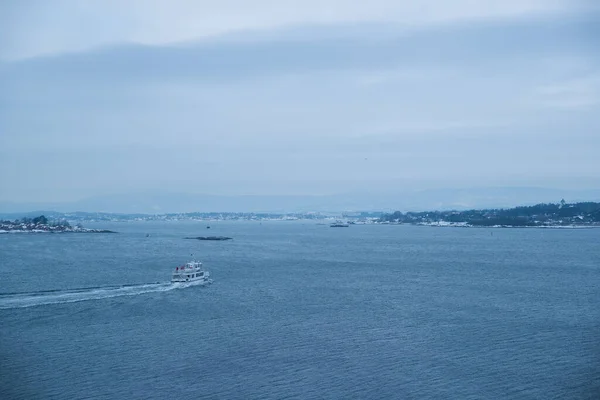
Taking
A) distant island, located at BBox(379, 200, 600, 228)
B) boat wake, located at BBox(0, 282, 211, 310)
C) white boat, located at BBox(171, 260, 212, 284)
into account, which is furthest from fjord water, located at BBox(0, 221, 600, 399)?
distant island, located at BBox(379, 200, 600, 228)

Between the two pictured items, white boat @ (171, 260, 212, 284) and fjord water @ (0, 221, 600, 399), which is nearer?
fjord water @ (0, 221, 600, 399)

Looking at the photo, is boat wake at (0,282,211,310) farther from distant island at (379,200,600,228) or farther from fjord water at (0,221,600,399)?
distant island at (379,200,600,228)

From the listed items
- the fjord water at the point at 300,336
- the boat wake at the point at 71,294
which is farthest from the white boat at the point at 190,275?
the boat wake at the point at 71,294

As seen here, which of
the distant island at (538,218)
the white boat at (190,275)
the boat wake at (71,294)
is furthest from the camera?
the distant island at (538,218)

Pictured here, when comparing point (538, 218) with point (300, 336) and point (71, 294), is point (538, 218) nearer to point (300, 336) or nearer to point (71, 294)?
point (71, 294)

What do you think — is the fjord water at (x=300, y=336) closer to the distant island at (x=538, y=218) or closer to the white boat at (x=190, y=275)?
the white boat at (x=190, y=275)

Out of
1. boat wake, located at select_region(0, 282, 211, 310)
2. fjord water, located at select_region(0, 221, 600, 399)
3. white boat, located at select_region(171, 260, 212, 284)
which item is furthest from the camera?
white boat, located at select_region(171, 260, 212, 284)
